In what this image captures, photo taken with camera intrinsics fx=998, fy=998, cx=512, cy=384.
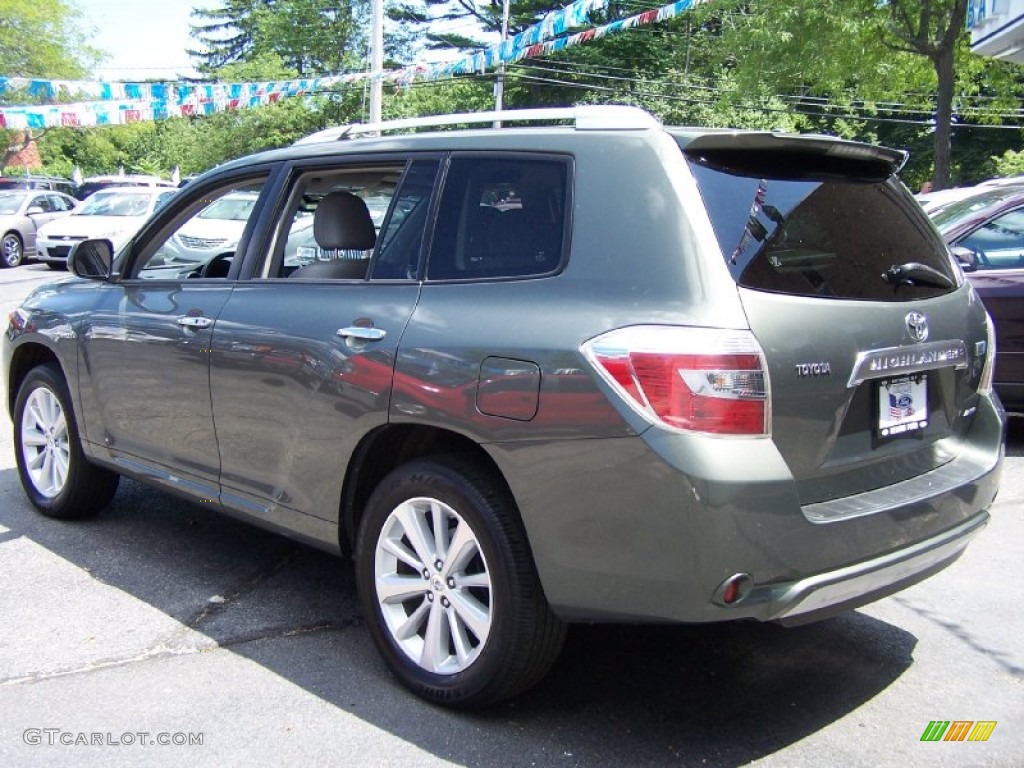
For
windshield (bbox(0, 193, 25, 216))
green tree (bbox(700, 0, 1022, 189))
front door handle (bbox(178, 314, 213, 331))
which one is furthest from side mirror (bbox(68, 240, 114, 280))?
windshield (bbox(0, 193, 25, 216))

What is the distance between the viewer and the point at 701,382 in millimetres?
2646

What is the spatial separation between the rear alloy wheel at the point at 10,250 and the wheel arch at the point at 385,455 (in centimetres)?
2044

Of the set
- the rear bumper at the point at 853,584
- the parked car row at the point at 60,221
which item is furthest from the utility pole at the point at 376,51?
the rear bumper at the point at 853,584

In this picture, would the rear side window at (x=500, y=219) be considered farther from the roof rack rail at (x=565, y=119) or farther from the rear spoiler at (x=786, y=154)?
the rear spoiler at (x=786, y=154)

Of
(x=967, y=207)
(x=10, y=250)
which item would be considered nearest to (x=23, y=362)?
(x=967, y=207)

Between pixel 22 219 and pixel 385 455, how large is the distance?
21227mm

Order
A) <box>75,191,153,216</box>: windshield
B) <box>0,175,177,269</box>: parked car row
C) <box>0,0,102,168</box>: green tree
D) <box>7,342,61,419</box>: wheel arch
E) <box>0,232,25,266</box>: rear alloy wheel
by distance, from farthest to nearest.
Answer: <box>0,0,102,168</box>: green tree
<box>0,232,25,266</box>: rear alloy wheel
<box>75,191,153,216</box>: windshield
<box>0,175,177,269</box>: parked car row
<box>7,342,61,419</box>: wheel arch

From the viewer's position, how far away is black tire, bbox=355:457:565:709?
2.95 m

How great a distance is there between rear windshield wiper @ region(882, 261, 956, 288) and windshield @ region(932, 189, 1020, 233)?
140 inches

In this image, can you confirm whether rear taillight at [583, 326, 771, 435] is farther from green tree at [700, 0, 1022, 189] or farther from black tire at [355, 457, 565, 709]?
green tree at [700, 0, 1022, 189]

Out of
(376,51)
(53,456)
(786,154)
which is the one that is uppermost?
(376,51)

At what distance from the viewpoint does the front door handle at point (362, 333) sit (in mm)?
3301

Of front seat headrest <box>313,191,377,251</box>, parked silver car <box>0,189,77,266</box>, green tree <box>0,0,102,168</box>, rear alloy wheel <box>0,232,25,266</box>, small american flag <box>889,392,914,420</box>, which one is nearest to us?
small american flag <box>889,392,914,420</box>

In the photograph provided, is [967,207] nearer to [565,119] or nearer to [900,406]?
[900,406]
